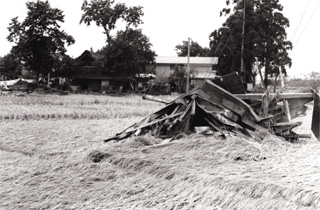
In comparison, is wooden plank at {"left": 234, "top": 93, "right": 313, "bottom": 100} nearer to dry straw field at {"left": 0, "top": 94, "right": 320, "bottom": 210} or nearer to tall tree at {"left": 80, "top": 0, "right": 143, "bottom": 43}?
dry straw field at {"left": 0, "top": 94, "right": 320, "bottom": 210}

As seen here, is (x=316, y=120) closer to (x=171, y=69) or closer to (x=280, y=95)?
(x=280, y=95)

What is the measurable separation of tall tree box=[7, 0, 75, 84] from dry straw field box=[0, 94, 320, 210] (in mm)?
35826

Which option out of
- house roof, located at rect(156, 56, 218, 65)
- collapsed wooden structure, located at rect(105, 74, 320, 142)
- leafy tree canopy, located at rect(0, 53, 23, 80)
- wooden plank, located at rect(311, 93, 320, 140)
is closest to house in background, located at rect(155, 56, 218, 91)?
house roof, located at rect(156, 56, 218, 65)

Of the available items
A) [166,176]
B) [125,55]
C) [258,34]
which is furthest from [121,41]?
[166,176]

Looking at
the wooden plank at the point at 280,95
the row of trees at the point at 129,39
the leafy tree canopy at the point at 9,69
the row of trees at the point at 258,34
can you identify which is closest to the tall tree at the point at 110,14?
the row of trees at the point at 129,39

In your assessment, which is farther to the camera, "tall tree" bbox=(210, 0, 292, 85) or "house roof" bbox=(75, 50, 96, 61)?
"house roof" bbox=(75, 50, 96, 61)

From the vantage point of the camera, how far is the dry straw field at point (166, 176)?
142 inches

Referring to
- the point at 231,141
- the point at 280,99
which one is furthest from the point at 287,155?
the point at 280,99

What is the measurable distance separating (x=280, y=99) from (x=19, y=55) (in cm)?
3663

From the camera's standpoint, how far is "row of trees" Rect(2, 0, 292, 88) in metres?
40.9

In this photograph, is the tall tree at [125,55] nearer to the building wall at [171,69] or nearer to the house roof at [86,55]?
the house roof at [86,55]

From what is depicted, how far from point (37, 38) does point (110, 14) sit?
8897 millimetres

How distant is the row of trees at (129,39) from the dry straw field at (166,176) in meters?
35.3

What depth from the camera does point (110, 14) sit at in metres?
44.4
